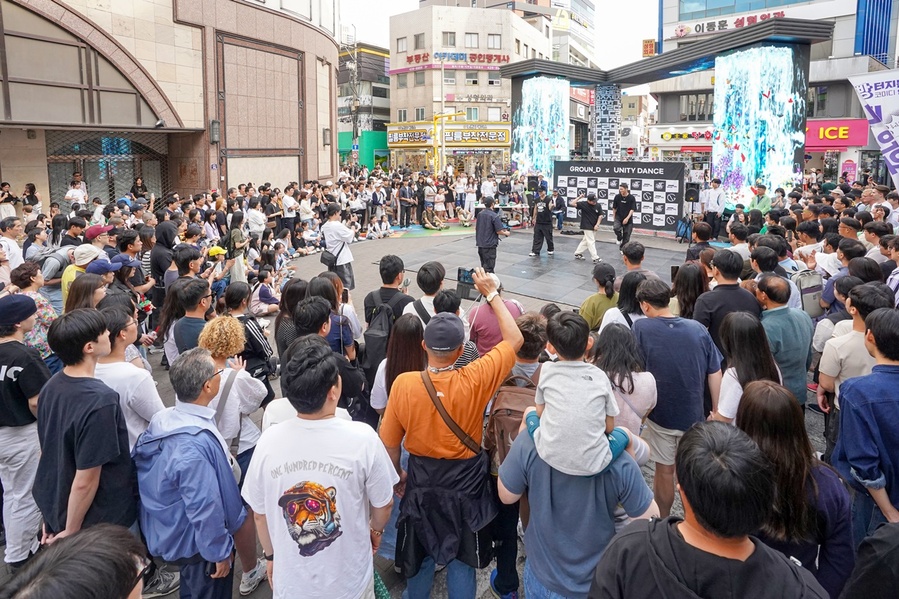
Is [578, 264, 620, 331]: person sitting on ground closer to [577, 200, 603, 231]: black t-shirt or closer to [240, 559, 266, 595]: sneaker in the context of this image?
[240, 559, 266, 595]: sneaker

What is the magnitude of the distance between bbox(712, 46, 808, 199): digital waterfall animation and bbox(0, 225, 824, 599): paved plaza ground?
300 cm

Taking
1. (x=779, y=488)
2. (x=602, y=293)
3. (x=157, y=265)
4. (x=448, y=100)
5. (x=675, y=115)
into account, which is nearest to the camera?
(x=779, y=488)

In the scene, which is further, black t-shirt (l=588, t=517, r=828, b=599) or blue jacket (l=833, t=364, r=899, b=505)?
blue jacket (l=833, t=364, r=899, b=505)

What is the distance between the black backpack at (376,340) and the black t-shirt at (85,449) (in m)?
1.87

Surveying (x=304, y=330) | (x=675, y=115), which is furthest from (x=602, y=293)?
(x=675, y=115)

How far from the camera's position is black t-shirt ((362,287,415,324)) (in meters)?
5.20

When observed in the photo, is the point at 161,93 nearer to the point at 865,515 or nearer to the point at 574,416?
the point at 574,416

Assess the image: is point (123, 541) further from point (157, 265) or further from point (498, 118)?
point (498, 118)

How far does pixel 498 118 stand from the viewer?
50.5 metres

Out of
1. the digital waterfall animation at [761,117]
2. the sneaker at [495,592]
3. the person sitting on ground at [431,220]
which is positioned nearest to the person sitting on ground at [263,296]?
the sneaker at [495,592]

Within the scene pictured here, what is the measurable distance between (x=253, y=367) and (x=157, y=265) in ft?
14.1

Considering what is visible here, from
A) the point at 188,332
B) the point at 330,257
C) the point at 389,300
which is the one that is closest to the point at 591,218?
the point at 330,257

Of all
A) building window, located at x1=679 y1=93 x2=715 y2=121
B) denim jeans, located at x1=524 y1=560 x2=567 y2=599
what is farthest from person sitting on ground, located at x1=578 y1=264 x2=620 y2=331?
building window, located at x1=679 y1=93 x2=715 y2=121

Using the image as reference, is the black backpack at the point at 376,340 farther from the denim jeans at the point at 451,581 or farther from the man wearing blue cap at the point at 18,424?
the man wearing blue cap at the point at 18,424
